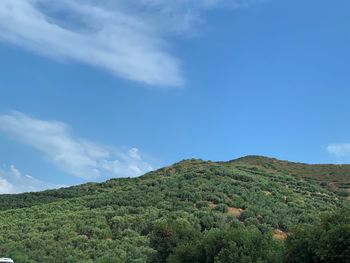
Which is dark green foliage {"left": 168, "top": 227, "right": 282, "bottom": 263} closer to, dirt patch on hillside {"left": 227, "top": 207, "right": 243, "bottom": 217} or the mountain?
the mountain

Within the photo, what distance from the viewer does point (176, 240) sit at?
124 feet

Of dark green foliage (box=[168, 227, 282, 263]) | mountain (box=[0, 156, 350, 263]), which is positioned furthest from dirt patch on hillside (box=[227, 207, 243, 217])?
dark green foliage (box=[168, 227, 282, 263])

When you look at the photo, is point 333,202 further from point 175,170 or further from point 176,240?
point 176,240

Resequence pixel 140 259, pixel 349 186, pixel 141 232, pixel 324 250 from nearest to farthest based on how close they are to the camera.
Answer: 1. pixel 324 250
2. pixel 140 259
3. pixel 141 232
4. pixel 349 186

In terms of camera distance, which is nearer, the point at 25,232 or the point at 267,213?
the point at 25,232

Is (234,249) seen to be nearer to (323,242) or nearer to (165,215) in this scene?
(323,242)

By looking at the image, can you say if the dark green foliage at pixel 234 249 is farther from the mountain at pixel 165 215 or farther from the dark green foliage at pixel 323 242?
the dark green foliage at pixel 323 242

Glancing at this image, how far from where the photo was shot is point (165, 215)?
178 ft

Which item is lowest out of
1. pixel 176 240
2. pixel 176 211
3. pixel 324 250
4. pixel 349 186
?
pixel 324 250

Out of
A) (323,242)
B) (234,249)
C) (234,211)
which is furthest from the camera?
(234,211)

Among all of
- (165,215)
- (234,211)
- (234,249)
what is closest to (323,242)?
(234,249)

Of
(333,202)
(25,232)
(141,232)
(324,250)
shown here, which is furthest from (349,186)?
(324,250)

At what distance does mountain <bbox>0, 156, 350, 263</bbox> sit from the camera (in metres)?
38.8

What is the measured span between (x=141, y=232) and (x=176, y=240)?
43.4 feet
